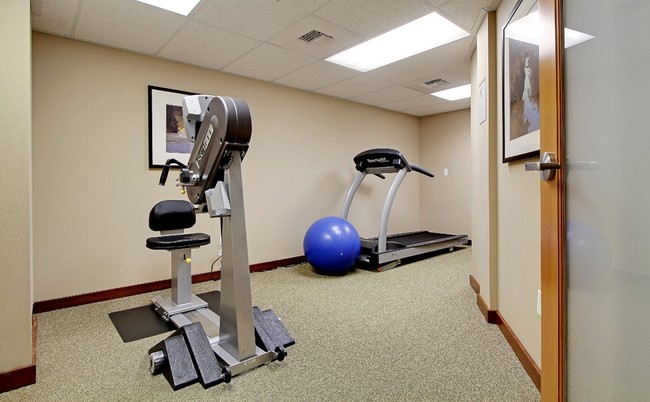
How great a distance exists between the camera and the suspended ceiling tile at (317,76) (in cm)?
393

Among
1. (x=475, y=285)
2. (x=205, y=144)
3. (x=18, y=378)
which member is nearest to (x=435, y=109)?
(x=475, y=285)

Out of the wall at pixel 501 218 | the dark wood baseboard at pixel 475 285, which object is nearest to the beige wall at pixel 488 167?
the wall at pixel 501 218

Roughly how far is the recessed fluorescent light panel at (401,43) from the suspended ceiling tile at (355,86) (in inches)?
13.2

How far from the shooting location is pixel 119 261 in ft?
11.0

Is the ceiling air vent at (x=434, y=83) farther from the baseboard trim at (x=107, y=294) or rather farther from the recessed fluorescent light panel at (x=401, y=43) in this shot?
the baseboard trim at (x=107, y=294)

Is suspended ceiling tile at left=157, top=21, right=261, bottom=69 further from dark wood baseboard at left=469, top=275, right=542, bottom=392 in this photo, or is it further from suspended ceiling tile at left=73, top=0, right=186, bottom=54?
dark wood baseboard at left=469, top=275, right=542, bottom=392

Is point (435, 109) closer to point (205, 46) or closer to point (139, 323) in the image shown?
point (205, 46)

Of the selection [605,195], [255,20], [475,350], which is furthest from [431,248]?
[605,195]

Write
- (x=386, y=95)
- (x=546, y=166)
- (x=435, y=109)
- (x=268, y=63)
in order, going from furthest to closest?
(x=435, y=109) < (x=386, y=95) < (x=268, y=63) < (x=546, y=166)

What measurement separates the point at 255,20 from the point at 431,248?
12.5 feet

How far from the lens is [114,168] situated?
332cm

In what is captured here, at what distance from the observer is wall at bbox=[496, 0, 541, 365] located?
1852 millimetres

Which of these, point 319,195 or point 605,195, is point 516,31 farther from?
point 319,195

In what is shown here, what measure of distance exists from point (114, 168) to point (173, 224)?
1016mm
